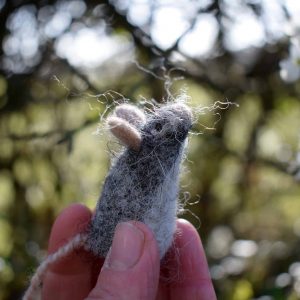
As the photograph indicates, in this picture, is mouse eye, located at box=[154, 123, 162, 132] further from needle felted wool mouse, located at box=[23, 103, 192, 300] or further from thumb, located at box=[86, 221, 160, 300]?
thumb, located at box=[86, 221, 160, 300]

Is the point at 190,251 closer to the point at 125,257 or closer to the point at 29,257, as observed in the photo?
the point at 125,257

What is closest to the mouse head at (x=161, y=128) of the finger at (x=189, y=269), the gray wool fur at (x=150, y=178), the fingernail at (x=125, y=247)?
the gray wool fur at (x=150, y=178)

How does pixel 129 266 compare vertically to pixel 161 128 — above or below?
below

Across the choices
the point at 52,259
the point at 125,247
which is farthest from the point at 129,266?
the point at 52,259

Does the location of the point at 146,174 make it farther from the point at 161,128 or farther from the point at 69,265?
the point at 69,265

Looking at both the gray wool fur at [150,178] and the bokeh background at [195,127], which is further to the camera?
the bokeh background at [195,127]

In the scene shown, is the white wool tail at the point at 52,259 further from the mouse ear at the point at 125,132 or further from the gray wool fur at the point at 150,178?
the mouse ear at the point at 125,132

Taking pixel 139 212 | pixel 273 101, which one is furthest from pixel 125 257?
pixel 273 101
